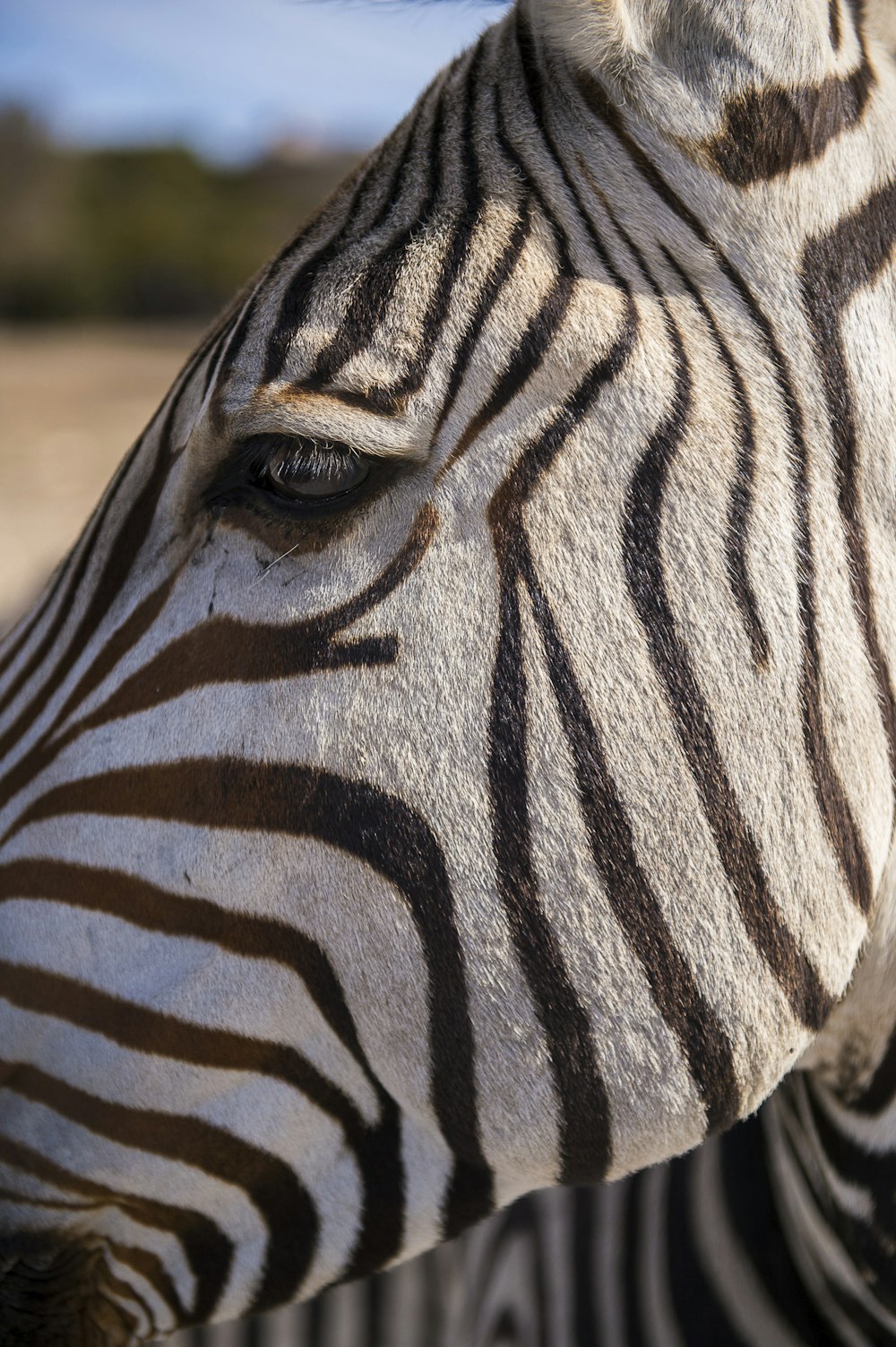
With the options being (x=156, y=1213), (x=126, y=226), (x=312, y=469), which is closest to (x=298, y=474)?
(x=312, y=469)

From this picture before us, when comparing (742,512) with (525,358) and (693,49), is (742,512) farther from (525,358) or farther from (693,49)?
(693,49)

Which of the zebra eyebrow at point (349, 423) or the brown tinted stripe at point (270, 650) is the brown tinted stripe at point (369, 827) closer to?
the brown tinted stripe at point (270, 650)

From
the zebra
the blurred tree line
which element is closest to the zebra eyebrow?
the zebra

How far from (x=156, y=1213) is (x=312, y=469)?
3.10ft

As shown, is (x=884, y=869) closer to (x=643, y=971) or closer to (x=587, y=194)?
(x=643, y=971)

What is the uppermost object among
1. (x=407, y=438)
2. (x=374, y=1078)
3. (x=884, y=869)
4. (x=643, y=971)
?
(x=407, y=438)

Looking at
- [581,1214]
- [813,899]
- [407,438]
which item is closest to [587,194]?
[407,438]

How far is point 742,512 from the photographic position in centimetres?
119

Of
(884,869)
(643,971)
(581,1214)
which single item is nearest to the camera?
(643,971)

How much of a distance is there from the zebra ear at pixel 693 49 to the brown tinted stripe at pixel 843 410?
189mm

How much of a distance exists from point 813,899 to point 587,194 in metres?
0.85

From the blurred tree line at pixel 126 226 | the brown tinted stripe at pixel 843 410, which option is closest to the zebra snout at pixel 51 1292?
the brown tinted stripe at pixel 843 410

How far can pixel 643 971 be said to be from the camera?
1.17 m

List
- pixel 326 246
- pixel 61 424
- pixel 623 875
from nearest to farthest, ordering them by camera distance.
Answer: pixel 623 875, pixel 326 246, pixel 61 424
